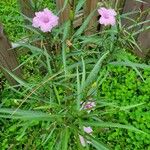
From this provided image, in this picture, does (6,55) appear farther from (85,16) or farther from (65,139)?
(65,139)

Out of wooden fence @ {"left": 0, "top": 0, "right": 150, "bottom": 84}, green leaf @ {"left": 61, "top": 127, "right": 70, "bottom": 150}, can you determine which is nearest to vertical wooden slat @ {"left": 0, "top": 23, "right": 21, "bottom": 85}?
wooden fence @ {"left": 0, "top": 0, "right": 150, "bottom": 84}

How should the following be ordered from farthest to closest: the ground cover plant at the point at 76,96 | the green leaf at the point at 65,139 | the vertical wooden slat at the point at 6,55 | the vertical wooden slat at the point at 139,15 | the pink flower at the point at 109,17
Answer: the vertical wooden slat at the point at 139,15, the vertical wooden slat at the point at 6,55, the pink flower at the point at 109,17, the ground cover plant at the point at 76,96, the green leaf at the point at 65,139

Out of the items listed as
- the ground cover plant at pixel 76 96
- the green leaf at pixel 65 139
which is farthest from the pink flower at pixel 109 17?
the green leaf at pixel 65 139

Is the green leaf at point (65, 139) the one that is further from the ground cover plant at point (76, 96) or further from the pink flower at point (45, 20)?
the pink flower at point (45, 20)

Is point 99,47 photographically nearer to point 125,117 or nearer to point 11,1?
point 125,117

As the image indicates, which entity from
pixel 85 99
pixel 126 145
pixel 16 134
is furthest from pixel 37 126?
pixel 85 99

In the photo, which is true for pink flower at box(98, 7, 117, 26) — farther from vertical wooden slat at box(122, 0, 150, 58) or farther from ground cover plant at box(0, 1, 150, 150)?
vertical wooden slat at box(122, 0, 150, 58)

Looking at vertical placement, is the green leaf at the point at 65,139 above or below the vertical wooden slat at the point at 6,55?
below

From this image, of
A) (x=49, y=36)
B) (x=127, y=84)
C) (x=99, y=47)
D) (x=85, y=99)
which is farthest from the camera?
(x=127, y=84)
